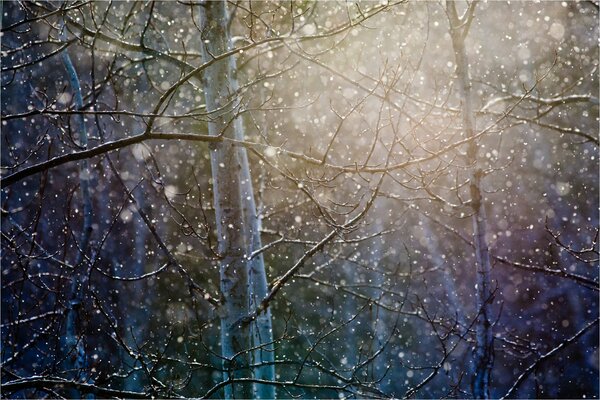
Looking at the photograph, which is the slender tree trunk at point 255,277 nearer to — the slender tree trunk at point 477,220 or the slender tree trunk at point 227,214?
the slender tree trunk at point 227,214

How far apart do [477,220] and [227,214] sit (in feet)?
6.62

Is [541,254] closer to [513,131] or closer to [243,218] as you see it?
[513,131]

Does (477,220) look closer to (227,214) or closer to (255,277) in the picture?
(255,277)

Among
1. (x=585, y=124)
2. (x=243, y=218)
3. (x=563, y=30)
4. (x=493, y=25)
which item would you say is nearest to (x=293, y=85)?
(x=493, y=25)

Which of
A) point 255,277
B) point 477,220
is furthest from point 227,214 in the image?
point 477,220

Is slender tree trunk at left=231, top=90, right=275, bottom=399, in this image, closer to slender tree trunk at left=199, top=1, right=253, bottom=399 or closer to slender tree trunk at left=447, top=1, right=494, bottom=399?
slender tree trunk at left=199, top=1, right=253, bottom=399

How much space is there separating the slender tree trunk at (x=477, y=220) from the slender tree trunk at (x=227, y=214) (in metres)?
1.82

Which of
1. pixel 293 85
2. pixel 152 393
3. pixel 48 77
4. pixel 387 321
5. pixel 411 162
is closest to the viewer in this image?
pixel 411 162

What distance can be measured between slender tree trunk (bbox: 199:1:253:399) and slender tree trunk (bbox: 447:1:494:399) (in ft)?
5.97

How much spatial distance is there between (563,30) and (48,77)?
13.5m

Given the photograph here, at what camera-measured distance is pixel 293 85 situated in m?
13.1

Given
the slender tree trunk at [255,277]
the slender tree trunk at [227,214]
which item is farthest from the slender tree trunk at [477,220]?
the slender tree trunk at [227,214]

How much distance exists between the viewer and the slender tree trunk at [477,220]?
13.6 ft

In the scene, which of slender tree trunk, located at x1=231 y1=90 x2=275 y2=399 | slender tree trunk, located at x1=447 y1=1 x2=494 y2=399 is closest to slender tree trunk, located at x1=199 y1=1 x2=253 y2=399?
slender tree trunk, located at x1=231 y1=90 x2=275 y2=399
